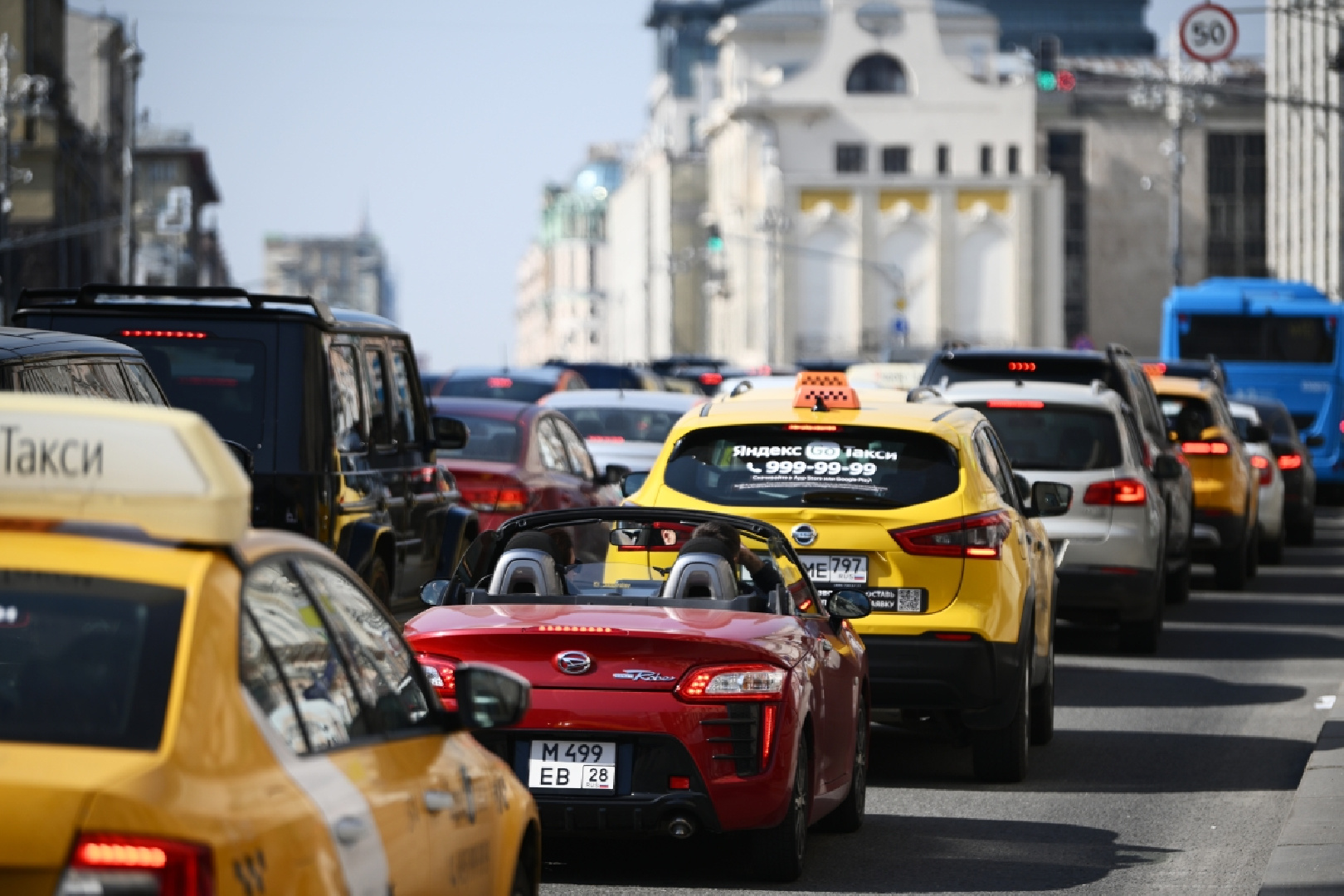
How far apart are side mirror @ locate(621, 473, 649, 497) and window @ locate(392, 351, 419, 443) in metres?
1.77

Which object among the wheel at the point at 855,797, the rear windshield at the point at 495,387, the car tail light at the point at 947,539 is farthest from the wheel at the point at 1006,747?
the rear windshield at the point at 495,387

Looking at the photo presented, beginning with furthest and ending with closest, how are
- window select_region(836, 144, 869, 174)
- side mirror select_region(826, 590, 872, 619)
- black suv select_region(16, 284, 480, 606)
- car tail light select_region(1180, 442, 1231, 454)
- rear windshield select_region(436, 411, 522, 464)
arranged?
window select_region(836, 144, 869, 174) < car tail light select_region(1180, 442, 1231, 454) < rear windshield select_region(436, 411, 522, 464) < black suv select_region(16, 284, 480, 606) < side mirror select_region(826, 590, 872, 619)

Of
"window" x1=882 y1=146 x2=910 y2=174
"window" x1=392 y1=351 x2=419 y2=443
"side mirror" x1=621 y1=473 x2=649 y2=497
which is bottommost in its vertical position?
"side mirror" x1=621 y1=473 x2=649 y2=497

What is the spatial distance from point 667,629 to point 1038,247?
111m

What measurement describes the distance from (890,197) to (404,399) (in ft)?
341


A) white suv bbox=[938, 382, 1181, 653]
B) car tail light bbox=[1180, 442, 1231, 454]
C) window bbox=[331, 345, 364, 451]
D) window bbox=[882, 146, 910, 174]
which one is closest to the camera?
window bbox=[331, 345, 364, 451]

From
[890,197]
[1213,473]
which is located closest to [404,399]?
[1213,473]

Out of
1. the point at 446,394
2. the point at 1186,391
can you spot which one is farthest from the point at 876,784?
the point at 446,394

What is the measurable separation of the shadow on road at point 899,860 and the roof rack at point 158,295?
3.96 m

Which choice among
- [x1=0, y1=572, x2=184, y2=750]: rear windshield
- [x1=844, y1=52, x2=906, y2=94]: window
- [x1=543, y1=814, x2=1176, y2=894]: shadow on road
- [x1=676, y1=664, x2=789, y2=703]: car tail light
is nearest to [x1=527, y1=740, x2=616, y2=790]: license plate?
[x1=676, y1=664, x2=789, y2=703]: car tail light

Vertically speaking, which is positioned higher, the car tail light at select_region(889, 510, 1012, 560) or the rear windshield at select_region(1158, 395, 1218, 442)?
the rear windshield at select_region(1158, 395, 1218, 442)

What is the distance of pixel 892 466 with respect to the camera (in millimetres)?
10648

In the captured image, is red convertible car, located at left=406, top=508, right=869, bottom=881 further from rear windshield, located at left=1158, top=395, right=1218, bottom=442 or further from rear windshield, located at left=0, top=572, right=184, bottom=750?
rear windshield, located at left=1158, top=395, right=1218, bottom=442

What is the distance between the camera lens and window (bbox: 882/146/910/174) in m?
118
